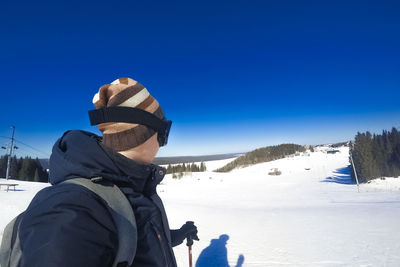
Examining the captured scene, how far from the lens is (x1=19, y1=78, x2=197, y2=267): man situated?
2.62 ft

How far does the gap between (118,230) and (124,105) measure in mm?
782

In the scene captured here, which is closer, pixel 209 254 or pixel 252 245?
pixel 209 254

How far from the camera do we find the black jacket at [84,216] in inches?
30.9

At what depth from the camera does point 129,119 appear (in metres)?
1.37

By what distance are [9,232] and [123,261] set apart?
0.58 metres

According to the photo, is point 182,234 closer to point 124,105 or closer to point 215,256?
point 124,105

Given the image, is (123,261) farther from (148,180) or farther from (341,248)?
(341,248)

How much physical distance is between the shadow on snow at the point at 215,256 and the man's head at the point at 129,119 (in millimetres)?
4811

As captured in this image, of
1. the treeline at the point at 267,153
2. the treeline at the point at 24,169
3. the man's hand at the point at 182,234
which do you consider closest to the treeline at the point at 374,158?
the treeline at the point at 267,153

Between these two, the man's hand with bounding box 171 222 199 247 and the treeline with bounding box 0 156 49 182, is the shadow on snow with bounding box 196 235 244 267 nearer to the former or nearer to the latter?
the man's hand with bounding box 171 222 199 247

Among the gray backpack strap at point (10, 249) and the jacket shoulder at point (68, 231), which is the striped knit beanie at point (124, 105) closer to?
the jacket shoulder at point (68, 231)

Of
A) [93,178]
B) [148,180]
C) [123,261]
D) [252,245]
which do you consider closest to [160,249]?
[123,261]

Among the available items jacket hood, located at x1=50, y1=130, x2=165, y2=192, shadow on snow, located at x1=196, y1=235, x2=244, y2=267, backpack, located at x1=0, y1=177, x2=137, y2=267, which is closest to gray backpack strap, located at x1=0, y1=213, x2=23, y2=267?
backpack, located at x1=0, y1=177, x2=137, y2=267

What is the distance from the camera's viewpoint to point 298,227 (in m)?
7.76
